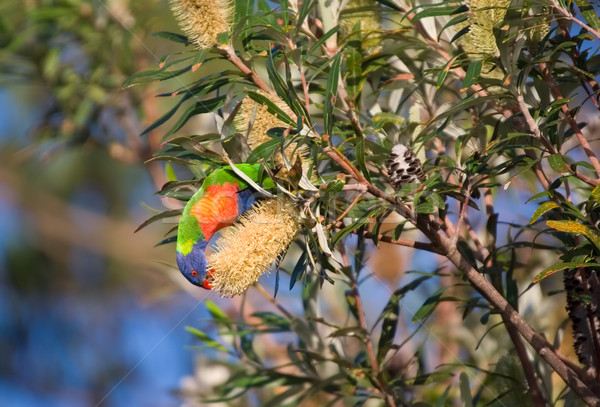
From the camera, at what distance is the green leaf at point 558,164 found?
0.74 meters

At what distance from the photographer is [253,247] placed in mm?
718

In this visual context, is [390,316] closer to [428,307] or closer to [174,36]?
[428,307]

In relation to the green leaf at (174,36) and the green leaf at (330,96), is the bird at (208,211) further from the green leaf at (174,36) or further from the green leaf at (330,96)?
the green leaf at (174,36)

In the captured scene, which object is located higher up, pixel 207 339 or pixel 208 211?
pixel 208 211

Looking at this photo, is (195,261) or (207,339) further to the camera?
(207,339)

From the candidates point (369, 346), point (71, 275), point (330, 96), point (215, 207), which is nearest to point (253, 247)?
point (215, 207)

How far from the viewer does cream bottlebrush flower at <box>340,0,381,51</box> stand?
968 mm

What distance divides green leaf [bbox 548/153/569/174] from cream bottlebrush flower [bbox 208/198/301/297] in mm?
308

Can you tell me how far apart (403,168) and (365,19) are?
329 mm

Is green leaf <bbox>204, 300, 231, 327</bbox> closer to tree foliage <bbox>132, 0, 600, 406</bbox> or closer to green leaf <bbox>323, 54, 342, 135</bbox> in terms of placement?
tree foliage <bbox>132, 0, 600, 406</bbox>

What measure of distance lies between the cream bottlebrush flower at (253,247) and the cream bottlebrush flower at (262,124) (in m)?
0.06

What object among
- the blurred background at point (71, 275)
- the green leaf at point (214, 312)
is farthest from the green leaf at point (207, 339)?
the blurred background at point (71, 275)

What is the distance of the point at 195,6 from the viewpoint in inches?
31.2

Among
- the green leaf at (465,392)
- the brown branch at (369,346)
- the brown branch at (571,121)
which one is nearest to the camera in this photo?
the brown branch at (571,121)
